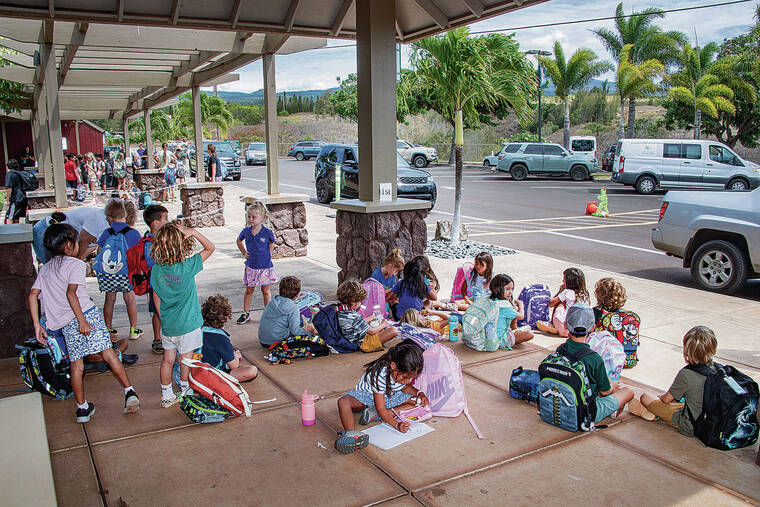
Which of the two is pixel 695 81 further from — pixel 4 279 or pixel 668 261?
pixel 4 279

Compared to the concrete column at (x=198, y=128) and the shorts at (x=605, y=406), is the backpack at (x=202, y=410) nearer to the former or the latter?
the shorts at (x=605, y=406)

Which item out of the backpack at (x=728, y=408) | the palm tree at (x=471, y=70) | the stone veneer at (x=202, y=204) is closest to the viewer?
the backpack at (x=728, y=408)

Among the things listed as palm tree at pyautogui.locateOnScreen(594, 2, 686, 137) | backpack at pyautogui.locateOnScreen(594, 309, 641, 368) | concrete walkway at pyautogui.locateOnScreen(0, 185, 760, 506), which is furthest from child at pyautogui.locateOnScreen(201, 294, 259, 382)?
palm tree at pyautogui.locateOnScreen(594, 2, 686, 137)

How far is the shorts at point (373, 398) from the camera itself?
4293 mm

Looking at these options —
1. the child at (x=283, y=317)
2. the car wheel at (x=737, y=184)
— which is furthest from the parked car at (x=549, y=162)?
the child at (x=283, y=317)

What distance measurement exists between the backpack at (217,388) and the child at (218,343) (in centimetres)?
50

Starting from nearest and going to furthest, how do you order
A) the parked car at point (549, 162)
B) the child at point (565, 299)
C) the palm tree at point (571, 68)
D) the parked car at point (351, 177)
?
the child at point (565, 299)
the parked car at point (351, 177)
the parked car at point (549, 162)
the palm tree at point (571, 68)

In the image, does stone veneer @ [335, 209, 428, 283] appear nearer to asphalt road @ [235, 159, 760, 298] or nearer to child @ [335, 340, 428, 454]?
child @ [335, 340, 428, 454]

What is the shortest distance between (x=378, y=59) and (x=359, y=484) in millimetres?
5330

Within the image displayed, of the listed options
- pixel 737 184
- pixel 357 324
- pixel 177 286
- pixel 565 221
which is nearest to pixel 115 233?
pixel 177 286

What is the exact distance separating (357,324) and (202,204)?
1028cm

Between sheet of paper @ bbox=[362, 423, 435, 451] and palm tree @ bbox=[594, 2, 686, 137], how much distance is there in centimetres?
3593

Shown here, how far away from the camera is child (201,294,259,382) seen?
500 cm

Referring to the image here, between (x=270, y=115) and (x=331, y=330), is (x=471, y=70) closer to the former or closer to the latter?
(x=270, y=115)
